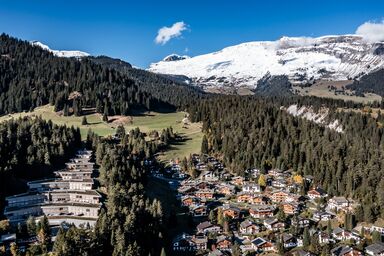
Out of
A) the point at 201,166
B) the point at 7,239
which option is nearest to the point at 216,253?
the point at 7,239

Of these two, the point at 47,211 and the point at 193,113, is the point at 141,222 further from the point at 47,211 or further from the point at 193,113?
the point at 193,113

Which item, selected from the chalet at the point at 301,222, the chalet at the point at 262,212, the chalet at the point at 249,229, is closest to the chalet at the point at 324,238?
the chalet at the point at 301,222

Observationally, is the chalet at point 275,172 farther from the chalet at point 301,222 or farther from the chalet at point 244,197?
the chalet at point 301,222

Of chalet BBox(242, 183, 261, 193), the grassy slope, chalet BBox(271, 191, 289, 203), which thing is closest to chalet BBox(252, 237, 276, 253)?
chalet BBox(271, 191, 289, 203)

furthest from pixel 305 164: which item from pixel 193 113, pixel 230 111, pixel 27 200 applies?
pixel 27 200

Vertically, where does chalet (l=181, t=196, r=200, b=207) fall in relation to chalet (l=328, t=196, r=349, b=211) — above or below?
above

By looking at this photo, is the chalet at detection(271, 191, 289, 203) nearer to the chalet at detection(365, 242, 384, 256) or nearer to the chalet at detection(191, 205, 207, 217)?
the chalet at detection(191, 205, 207, 217)
